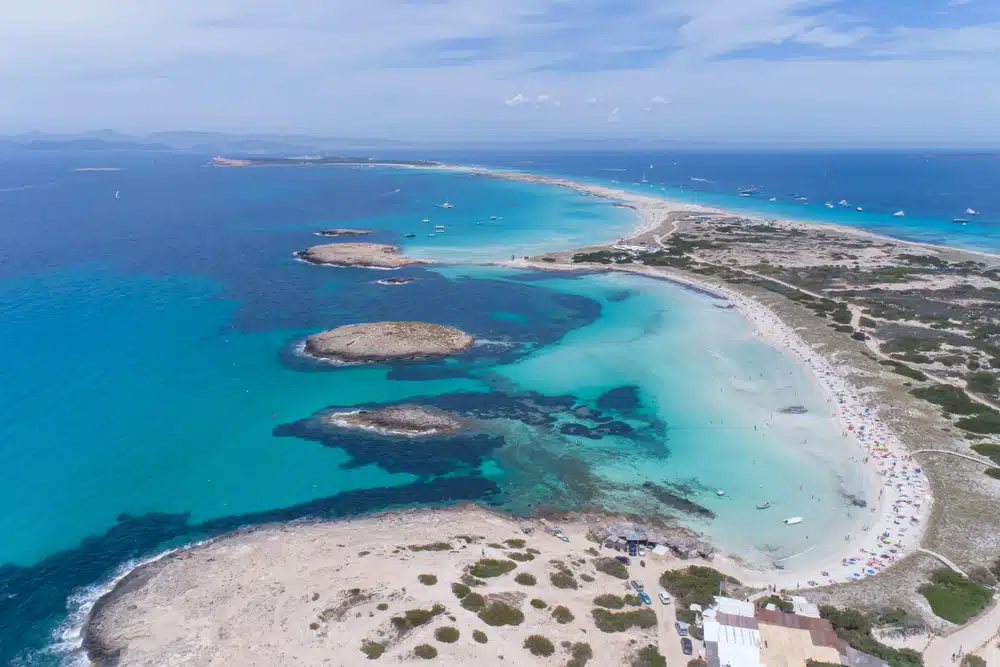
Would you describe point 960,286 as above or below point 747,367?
above

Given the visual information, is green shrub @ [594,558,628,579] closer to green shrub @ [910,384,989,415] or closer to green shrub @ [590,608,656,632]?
green shrub @ [590,608,656,632]

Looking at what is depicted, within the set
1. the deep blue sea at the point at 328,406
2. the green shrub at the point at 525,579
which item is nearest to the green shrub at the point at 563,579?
the green shrub at the point at 525,579

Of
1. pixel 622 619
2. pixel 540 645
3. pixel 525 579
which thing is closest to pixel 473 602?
pixel 525 579

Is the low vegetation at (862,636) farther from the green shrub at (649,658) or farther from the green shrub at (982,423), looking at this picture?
the green shrub at (982,423)

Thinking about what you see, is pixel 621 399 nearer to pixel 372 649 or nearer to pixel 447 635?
pixel 447 635

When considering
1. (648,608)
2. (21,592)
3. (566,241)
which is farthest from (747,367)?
(566,241)

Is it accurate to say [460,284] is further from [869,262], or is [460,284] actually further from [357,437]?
[869,262]
